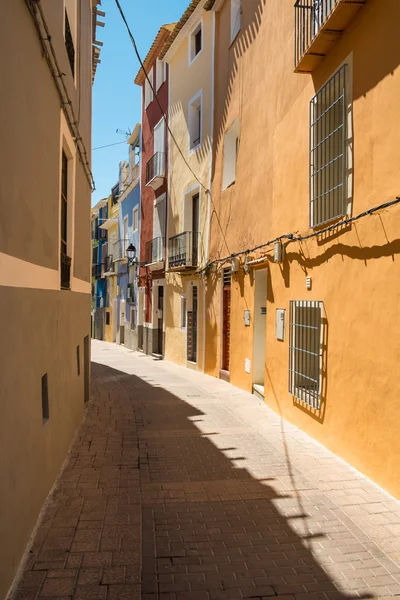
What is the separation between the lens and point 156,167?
20.0 meters

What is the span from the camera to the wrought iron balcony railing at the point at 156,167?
765 inches

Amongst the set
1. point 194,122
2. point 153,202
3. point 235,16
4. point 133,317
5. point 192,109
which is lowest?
point 133,317

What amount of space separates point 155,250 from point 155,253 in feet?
0.39

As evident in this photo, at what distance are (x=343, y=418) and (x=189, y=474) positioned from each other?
6.73ft

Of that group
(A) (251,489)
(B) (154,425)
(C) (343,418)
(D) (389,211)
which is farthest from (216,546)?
(B) (154,425)

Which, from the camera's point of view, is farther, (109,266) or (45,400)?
(109,266)

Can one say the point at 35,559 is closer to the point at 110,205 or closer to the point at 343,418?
the point at 343,418

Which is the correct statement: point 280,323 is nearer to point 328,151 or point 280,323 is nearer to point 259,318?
point 259,318

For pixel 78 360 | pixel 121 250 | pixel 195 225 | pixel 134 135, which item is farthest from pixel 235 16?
pixel 121 250

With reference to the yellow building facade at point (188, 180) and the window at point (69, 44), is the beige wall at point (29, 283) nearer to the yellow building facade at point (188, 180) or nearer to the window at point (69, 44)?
the window at point (69, 44)

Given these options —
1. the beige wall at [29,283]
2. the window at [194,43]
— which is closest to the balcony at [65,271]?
the beige wall at [29,283]

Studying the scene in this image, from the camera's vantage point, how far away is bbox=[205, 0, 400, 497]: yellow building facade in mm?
5438

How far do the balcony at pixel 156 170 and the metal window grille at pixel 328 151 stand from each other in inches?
484

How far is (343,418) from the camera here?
253 inches
